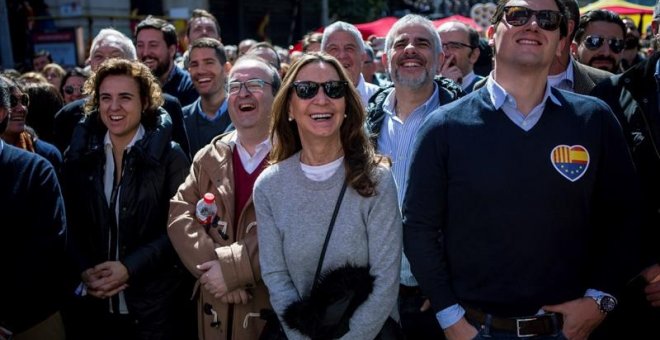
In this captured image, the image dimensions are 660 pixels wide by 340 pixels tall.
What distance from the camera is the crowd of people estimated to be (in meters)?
2.71

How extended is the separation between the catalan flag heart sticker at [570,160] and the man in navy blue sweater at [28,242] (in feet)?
8.37

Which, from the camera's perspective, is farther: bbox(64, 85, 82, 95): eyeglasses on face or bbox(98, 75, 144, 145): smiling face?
bbox(64, 85, 82, 95): eyeglasses on face

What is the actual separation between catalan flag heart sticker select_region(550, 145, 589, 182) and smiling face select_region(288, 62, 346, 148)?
1037 millimetres

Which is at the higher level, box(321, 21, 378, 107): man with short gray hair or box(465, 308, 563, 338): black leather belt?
box(321, 21, 378, 107): man with short gray hair

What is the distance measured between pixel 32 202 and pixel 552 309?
8.65 feet

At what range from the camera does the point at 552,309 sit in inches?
107

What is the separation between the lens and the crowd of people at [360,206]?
2711 mm

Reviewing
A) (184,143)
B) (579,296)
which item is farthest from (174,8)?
(579,296)

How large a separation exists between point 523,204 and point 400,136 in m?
1.36

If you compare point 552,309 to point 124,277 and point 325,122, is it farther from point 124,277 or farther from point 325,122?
point 124,277

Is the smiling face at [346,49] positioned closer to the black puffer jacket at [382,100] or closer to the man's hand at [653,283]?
the black puffer jacket at [382,100]

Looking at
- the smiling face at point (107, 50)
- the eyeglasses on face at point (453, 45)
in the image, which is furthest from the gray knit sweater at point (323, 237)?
the eyeglasses on face at point (453, 45)

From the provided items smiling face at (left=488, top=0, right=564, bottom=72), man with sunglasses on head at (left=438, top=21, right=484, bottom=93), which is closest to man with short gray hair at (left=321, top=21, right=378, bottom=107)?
man with sunglasses on head at (left=438, top=21, right=484, bottom=93)

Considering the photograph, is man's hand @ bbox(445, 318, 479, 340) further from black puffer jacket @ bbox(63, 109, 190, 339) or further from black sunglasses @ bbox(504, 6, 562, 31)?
black puffer jacket @ bbox(63, 109, 190, 339)
